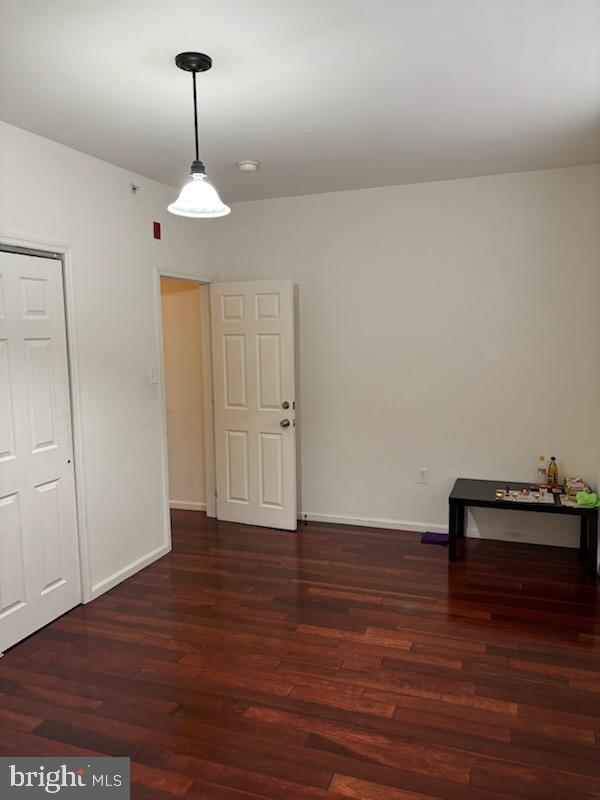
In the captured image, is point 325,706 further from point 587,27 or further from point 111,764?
point 587,27

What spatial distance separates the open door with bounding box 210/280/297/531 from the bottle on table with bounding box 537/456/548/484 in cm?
187

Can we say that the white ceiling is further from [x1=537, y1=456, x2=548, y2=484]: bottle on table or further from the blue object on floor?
the blue object on floor

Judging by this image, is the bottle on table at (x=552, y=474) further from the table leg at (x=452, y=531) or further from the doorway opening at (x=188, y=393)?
the doorway opening at (x=188, y=393)

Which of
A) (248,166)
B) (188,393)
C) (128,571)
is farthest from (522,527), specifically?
(248,166)

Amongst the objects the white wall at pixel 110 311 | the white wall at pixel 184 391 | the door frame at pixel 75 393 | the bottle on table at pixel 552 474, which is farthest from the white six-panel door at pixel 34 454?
the bottle on table at pixel 552 474

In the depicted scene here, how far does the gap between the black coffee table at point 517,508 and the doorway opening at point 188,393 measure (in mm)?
2184

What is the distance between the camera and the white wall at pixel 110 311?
10.7ft

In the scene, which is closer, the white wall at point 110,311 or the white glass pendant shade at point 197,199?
the white glass pendant shade at point 197,199

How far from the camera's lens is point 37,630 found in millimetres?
3320

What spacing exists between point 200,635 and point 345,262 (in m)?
2.99

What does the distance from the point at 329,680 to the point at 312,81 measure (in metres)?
2.71

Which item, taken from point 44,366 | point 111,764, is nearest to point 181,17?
point 44,366

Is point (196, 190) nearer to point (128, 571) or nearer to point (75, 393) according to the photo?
point (75, 393)

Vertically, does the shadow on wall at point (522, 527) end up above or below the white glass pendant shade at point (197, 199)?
below
